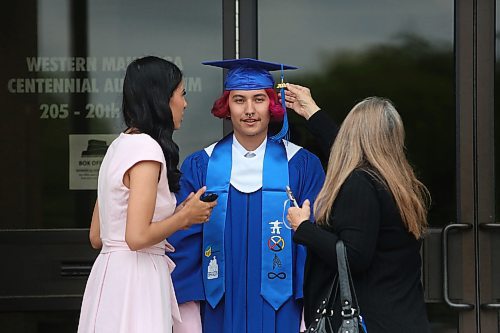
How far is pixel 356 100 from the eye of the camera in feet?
17.5

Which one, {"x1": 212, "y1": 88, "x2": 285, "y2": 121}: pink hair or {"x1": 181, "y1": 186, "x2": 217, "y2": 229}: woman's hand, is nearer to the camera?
{"x1": 181, "y1": 186, "x2": 217, "y2": 229}: woman's hand

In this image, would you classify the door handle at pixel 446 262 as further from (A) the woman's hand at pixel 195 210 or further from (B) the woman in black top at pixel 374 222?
(A) the woman's hand at pixel 195 210

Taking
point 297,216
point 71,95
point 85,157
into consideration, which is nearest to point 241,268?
point 297,216

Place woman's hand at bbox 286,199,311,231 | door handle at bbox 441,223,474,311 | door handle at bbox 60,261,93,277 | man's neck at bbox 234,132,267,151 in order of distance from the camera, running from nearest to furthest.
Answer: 1. woman's hand at bbox 286,199,311,231
2. man's neck at bbox 234,132,267,151
3. door handle at bbox 441,223,474,311
4. door handle at bbox 60,261,93,277

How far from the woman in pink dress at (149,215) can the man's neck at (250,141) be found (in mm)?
552

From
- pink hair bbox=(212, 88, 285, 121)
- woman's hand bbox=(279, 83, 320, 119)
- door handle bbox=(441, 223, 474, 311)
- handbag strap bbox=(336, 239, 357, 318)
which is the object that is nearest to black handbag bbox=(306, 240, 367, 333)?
handbag strap bbox=(336, 239, 357, 318)

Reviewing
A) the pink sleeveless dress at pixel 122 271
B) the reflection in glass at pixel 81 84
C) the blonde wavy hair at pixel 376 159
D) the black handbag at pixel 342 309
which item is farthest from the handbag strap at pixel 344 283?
the reflection in glass at pixel 81 84

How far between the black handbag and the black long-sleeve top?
39 millimetres

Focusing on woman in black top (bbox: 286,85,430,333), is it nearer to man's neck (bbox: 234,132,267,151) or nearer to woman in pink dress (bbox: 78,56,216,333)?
woman in pink dress (bbox: 78,56,216,333)

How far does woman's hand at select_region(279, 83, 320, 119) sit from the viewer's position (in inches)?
164

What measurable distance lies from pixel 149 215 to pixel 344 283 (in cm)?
69

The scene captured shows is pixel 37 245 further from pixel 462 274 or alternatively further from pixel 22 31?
pixel 462 274

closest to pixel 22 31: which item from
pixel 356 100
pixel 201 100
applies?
pixel 201 100

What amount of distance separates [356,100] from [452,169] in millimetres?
628
